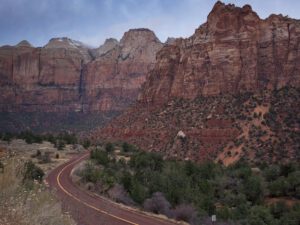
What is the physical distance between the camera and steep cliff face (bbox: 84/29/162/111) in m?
165

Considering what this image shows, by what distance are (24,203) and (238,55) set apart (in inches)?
2773

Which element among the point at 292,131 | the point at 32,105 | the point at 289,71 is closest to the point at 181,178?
the point at 292,131

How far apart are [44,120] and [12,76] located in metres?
31.8

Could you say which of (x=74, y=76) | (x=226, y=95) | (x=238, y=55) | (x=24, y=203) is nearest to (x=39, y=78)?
(x=74, y=76)

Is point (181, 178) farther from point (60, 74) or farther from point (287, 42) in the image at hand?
point (60, 74)

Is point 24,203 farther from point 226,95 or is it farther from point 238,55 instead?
point 238,55

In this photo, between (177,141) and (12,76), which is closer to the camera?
(177,141)

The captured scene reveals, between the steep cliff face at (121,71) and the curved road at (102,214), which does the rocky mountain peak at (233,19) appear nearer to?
the curved road at (102,214)

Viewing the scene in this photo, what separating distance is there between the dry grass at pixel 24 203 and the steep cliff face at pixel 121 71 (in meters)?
150

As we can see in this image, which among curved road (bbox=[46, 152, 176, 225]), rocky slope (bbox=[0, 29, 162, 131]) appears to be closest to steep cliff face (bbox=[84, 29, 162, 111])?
rocky slope (bbox=[0, 29, 162, 131])

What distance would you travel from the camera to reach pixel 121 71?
173m

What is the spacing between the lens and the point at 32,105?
524 ft

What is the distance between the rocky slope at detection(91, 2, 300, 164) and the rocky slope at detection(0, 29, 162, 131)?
74.2 m

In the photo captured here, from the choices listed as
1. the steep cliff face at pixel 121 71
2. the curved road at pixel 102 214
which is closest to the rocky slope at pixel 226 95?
the curved road at pixel 102 214
